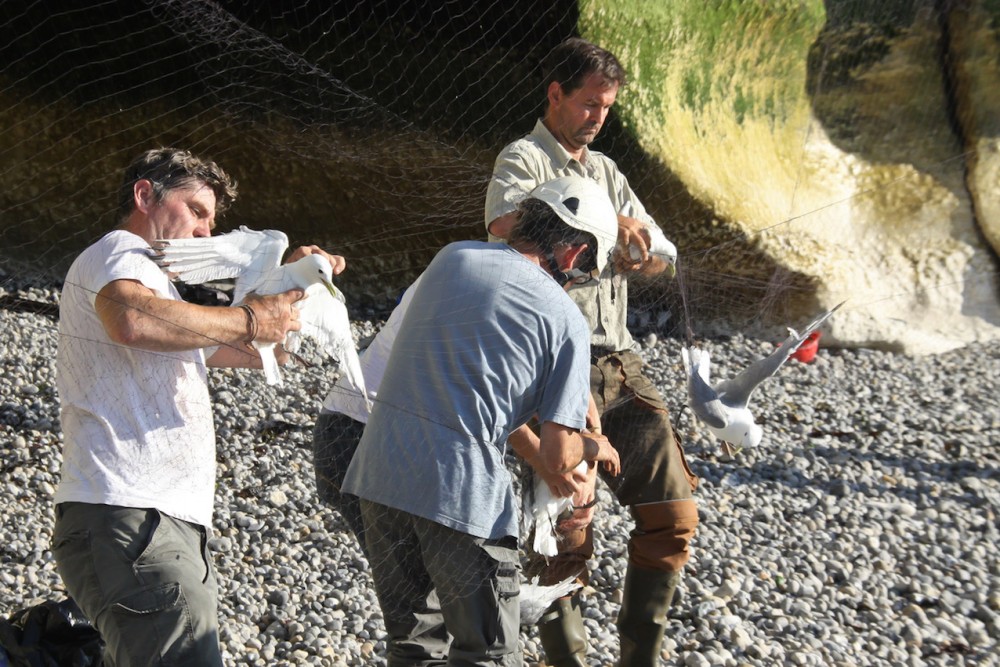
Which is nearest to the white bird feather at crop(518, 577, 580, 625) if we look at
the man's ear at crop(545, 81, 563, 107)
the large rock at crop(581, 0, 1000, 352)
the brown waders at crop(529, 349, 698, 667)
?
the brown waders at crop(529, 349, 698, 667)

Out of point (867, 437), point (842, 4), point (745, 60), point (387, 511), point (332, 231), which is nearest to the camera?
point (387, 511)

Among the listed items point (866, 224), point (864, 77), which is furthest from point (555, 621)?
point (864, 77)

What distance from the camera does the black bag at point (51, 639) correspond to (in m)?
2.98

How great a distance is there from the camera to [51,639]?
302cm

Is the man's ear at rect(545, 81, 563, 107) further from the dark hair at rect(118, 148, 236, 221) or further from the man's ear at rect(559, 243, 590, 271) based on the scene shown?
the dark hair at rect(118, 148, 236, 221)

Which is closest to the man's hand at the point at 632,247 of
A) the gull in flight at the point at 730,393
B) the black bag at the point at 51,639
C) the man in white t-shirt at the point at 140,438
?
the gull in flight at the point at 730,393

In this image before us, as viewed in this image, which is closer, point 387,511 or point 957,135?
point 387,511

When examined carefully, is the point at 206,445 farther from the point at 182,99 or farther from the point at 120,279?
the point at 182,99

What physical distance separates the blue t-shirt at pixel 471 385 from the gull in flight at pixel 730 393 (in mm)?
1007

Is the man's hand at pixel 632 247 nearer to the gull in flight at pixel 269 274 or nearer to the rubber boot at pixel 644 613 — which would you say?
the gull in flight at pixel 269 274

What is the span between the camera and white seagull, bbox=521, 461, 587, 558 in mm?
3029

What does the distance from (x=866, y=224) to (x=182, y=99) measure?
4392mm

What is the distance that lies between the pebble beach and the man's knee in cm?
50

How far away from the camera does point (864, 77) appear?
8.66m
